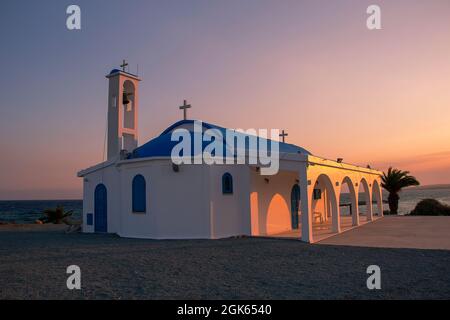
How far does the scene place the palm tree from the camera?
2998 centimetres

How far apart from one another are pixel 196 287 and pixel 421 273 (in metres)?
4.64

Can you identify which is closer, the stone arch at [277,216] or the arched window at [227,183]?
the arched window at [227,183]

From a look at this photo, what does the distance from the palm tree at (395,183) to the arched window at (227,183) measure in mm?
19769

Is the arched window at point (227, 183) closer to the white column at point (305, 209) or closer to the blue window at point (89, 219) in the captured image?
the white column at point (305, 209)

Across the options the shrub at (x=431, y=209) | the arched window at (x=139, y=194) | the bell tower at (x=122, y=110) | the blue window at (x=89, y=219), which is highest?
the bell tower at (x=122, y=110)

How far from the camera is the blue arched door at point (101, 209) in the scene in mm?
17250

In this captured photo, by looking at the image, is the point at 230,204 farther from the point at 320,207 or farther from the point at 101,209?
the point at 320,207

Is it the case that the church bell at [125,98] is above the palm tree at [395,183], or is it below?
above

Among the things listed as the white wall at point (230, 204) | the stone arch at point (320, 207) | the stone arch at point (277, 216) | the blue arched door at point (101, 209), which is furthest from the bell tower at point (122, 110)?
the stone arch at point (320, 207)

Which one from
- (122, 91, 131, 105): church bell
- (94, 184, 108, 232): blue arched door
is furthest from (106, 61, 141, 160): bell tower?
(94, 184, 108, 232): blue arched door

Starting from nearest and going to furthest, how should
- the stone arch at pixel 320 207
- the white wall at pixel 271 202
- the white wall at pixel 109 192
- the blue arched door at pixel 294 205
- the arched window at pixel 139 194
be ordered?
1. the arched window at pixel 139 194
2. the white wall at pixel 271 202
3. the white wall at pixel 109 192
4. the blue arched door at pixel 294 205
5. the stone arch at pixel 320 207

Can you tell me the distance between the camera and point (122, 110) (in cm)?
1762

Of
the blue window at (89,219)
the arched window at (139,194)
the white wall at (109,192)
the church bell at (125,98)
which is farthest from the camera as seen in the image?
the church bell at (125,98)

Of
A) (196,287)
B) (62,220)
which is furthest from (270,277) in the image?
(62,220)
